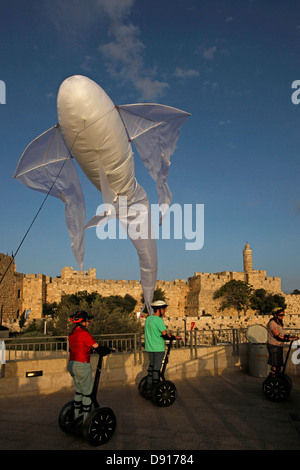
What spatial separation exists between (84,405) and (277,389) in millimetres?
3502

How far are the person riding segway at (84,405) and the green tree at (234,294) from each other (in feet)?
147

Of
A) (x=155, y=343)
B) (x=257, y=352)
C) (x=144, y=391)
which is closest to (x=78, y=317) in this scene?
(x=155, y=343)

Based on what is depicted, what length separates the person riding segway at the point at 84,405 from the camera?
4008mm

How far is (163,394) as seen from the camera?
5.61m

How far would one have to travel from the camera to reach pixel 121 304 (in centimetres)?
4400

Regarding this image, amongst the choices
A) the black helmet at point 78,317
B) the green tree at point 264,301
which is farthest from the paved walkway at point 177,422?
the green tree at point 264,301

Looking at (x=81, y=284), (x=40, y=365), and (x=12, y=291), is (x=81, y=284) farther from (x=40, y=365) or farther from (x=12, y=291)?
(x=40, y=365)

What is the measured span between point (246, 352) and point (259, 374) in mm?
1112

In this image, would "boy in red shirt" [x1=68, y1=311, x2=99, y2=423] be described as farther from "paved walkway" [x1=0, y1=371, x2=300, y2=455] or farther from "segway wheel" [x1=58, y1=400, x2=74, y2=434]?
"paved walkway" [x1=0, y1=371, x2=300, y2=455]

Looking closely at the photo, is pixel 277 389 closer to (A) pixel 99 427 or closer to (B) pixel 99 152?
(A) pixel 99 427

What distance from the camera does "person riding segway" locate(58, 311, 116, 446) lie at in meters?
4.01

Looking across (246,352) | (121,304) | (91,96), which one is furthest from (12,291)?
(91,96)
